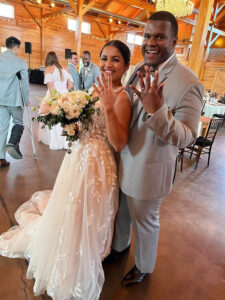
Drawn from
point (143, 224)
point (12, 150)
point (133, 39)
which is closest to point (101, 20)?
point (133, 39)

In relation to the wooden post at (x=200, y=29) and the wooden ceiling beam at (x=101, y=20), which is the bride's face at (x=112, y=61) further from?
the wooden ceiling beam at (x=101, y=20)

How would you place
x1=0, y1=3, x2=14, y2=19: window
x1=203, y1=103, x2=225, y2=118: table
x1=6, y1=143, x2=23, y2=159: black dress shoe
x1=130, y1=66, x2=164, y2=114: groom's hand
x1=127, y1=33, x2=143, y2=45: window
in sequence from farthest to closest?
x1=127, y1=33, x2=143, y2=45: window < x1=0, y1=3, x2=14, y2=19: window < x1=203, y1=103, x2=225, y2=118: table < x1=6, y1=143, x2=23, y2=159: black dress shoe < x1=130, y1=66, x2=164, y2=114: groom's hand

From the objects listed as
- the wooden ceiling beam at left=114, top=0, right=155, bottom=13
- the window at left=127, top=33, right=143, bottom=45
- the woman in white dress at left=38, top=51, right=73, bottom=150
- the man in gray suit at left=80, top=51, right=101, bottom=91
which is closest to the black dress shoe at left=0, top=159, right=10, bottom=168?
the woman in white dress at left=38, top=51, right=73, bottom=150

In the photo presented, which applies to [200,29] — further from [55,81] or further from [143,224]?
[143,224]

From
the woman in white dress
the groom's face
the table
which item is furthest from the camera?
the table

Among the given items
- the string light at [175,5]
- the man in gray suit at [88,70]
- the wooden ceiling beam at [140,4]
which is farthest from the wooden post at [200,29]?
the wooden ceiling beam at [140,4]

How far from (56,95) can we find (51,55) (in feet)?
9.07

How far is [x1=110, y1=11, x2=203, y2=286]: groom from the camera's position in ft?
3.15

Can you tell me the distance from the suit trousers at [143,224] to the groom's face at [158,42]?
0.86m

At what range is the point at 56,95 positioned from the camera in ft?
4.81

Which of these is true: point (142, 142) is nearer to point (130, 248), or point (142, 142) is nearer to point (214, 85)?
point (130, 248)

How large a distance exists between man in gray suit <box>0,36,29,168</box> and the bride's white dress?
6.71 feet

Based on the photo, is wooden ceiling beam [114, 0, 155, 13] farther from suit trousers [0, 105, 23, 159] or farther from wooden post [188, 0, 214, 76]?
suit trousers [0, 105, 23, 159]

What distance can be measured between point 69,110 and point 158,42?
652 millimetres
